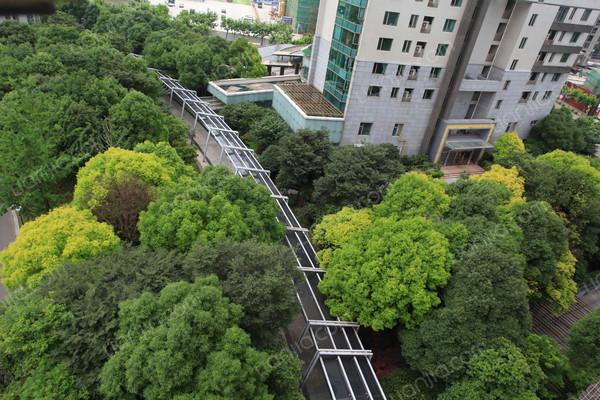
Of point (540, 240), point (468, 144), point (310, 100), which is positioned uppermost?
point (540, 240)

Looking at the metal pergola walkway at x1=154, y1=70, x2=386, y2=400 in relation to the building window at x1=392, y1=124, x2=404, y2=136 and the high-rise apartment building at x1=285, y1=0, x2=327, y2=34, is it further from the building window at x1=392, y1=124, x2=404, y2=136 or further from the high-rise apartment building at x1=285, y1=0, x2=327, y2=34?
the high-rise apartment building at x1=285, y1=0, x2=327, y2=34

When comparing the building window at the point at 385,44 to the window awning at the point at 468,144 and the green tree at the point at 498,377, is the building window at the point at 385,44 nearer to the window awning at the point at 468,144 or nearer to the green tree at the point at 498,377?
the window awning at the point at 468,144

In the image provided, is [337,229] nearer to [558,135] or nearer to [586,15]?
[558,135]

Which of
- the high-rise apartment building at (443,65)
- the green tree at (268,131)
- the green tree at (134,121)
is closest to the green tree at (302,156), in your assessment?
the high-rise apartment building at (443,65)

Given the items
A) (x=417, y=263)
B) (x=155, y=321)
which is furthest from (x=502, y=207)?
(x=155, y=321)

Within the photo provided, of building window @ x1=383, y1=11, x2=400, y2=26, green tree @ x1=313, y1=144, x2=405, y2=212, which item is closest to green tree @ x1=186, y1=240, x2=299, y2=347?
green tree @ x1=313, y1=144, x2=405, y2=212

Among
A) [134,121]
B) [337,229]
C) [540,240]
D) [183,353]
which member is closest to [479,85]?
[540,240]
